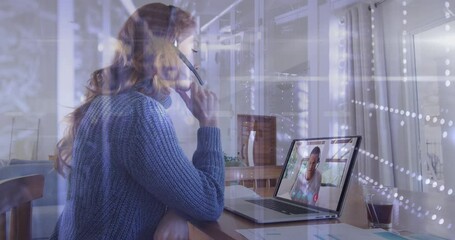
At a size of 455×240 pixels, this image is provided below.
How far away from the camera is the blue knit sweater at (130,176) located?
593 mm

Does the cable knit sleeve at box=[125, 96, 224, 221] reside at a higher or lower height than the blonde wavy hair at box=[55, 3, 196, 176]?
lower

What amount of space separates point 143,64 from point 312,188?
0.36m

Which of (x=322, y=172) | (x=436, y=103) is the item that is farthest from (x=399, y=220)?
(x=436, y=103)

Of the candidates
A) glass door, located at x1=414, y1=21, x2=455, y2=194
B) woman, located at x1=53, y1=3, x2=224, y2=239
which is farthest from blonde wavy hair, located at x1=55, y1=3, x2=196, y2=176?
glass door, located at x1=414, y1=21, x2=455, y2=194

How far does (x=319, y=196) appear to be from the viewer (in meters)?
0.72

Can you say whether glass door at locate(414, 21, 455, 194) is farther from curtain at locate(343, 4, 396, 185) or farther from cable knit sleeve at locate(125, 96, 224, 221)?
cable knit sleeve at locate(125, 96, 224, 221)

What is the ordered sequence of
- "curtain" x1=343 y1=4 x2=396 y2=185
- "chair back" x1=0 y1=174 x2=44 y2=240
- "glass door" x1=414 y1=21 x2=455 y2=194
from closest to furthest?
"chair back" x1=0 y1=174 x2=44 y2=240, "glass door" x1=414 y1=21 x2=455 y2=194, "curtain" x1=343 y1=4 x2=396 y2=185

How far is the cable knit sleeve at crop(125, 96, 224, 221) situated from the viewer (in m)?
0.59

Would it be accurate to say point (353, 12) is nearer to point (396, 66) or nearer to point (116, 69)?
point (396, 66)

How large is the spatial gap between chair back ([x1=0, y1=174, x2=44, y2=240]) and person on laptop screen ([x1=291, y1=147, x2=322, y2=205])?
45 cm

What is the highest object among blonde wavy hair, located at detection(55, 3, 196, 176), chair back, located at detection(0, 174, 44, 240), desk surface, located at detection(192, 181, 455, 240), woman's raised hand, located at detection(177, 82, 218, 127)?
blonde wavy hair, located at detection(55, 3, 196, 176)

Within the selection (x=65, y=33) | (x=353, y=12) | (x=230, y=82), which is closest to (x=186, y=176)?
(x=65, y=33)

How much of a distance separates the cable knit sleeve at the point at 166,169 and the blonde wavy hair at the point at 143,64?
0.16ft

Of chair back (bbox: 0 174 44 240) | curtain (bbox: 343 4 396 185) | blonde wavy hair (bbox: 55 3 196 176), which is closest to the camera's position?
chair back (bbox: 0 174 44 240)
